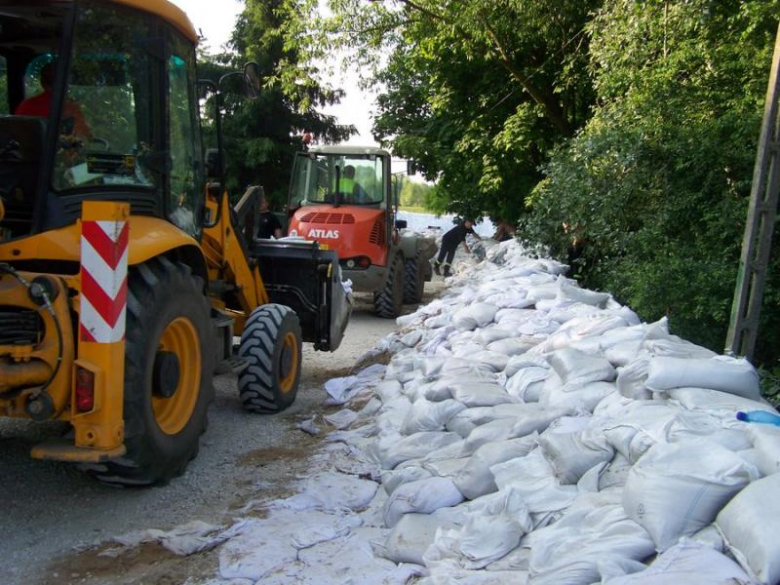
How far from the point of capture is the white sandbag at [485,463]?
130 inches

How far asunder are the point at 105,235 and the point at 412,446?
73.3 inches

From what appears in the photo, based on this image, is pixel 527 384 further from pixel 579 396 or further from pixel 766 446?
pixel 766 446

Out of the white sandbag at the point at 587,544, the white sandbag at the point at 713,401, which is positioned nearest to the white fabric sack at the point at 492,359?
the white sandbag at the point at 713,401

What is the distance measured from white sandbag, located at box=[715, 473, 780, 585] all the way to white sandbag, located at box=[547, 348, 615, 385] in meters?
1.63

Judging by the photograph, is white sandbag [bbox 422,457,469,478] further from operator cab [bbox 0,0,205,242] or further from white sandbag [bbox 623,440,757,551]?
operator cab [bbox 0,0,205,242]

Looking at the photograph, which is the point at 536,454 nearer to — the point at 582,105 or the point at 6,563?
the point at 6,563

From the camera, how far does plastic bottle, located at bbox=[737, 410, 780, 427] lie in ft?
9.96

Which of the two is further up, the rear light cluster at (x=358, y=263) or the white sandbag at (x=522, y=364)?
the rear light cluster at (x=358, y=263)

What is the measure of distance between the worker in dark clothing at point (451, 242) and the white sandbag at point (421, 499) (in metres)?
13.2

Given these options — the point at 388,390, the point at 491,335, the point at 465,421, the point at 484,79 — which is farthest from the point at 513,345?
the point at 484,79

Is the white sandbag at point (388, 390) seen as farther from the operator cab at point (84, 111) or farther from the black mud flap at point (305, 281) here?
the operator cab at point (84, 111)

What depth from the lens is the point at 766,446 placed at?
2605 mm

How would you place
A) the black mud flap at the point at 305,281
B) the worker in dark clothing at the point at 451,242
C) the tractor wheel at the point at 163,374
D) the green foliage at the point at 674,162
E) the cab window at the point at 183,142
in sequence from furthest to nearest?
the worker in dark clothing at the point at 451,242, the green foliage at the point at 674,162, the black mud flap at the point at 305,281, the cab window at the point at 183,142, the tractor wheel at the point at 163,374

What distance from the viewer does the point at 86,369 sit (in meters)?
3.21
